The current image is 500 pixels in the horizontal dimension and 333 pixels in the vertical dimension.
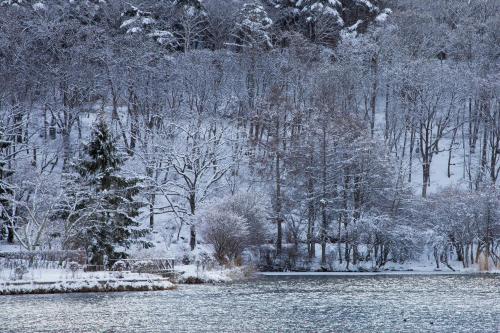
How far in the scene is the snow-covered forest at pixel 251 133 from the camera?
4594cm

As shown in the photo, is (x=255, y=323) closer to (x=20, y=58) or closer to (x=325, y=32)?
(x=20, y=58)

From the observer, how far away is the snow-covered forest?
151 feet

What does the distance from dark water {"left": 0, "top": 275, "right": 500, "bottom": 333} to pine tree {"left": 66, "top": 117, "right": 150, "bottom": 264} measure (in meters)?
5.98

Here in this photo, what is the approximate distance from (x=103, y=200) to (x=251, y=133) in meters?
23.5

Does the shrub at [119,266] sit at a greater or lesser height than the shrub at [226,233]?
lesser

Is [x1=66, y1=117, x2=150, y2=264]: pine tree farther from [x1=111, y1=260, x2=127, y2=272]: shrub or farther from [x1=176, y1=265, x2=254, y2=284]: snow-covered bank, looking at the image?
[x1=176, y1=265, x2=254, y2=284]: snow-covered bank

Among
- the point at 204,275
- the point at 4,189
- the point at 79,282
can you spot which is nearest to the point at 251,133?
the point at 4,189

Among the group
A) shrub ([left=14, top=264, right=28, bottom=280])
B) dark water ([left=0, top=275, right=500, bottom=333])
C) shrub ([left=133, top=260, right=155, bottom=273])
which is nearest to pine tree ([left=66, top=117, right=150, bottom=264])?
shrub ([left=133, top=260, right=155, bottom=273])

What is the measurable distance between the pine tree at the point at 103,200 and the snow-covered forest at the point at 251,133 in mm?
100


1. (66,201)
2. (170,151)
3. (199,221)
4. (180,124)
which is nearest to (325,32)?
(180,124)

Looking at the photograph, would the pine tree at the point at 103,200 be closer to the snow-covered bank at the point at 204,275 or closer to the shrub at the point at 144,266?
the shrub at the point at 144,266

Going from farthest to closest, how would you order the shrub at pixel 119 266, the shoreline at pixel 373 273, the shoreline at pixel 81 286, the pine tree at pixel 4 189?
the shoreline at pixel 373 273 → the pine tree at pixel 4 189 → the shrub at pixel 119 266 → the shoreline at pixel 81 286

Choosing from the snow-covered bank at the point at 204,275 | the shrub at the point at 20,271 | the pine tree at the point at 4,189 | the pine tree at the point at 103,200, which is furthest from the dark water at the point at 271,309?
the pine tree at the point at 4,189

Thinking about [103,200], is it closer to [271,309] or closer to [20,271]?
[20,271]
